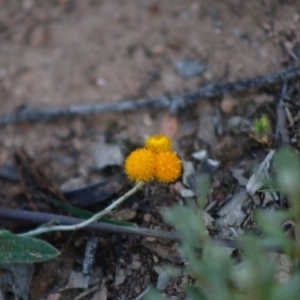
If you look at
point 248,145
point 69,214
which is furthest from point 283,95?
point 69,214

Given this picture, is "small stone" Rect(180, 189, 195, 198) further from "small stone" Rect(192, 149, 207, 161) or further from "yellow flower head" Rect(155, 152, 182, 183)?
"yellow flower head" Rect(155, 152, 182, 183)

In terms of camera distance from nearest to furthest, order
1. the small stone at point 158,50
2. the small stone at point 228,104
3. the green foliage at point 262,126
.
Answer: the green foliage at point 262,126 → the small stone at point 228,104 → the small stone at point 158,50

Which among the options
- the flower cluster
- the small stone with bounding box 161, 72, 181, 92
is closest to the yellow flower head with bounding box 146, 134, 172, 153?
the flower cluster

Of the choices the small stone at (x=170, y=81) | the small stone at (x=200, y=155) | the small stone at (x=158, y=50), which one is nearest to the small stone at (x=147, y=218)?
the small stone at (x=200, y=155)

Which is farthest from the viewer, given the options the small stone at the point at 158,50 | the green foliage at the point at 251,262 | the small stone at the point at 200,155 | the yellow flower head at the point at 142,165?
the small stone at the point at 158,50

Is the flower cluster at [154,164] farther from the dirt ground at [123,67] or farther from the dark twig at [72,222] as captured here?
the dirt ground at [123,67]
